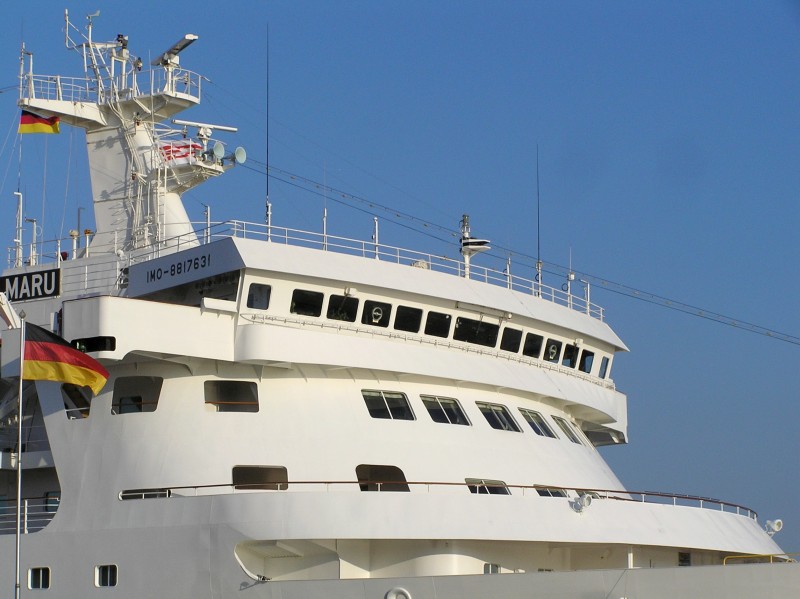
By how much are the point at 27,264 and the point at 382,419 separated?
10364 millimetres

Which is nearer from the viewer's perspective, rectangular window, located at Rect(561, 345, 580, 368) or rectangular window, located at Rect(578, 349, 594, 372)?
rectangular window, located at Rect(561, 345, 580, 368)

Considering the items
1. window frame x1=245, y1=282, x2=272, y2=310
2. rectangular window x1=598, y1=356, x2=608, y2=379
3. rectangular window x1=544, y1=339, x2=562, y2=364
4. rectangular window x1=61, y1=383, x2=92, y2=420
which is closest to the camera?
window frame x1=245, y1=282, x2=272, y2=310

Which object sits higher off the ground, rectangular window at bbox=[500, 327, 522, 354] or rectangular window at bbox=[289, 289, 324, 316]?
rectangular window at bbox=[289, 289, 324, 316]

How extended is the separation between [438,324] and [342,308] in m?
2.20

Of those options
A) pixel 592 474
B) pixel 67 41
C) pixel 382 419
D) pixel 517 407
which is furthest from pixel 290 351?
pixel 67 41

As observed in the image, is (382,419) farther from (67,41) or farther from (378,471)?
(67,41)

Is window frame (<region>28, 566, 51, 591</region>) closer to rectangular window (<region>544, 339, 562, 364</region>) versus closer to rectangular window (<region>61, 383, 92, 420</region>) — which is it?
rectangular window (<region>61, 383, 92, 420</region>)

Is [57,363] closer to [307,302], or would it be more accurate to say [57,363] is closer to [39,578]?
[39,578]

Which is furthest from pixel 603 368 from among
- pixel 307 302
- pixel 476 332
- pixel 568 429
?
pixel 307 302

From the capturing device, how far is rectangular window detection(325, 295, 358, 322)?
23.6 metres

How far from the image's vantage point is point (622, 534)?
21.7m

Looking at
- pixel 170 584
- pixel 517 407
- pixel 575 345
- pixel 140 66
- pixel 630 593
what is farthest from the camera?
pixel 140 66

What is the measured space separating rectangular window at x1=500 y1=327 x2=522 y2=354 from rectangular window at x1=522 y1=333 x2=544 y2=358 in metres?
0.22

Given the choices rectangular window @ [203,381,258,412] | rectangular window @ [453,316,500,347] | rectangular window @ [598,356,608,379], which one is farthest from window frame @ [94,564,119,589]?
rectangular window @ [598,356,608,379]
